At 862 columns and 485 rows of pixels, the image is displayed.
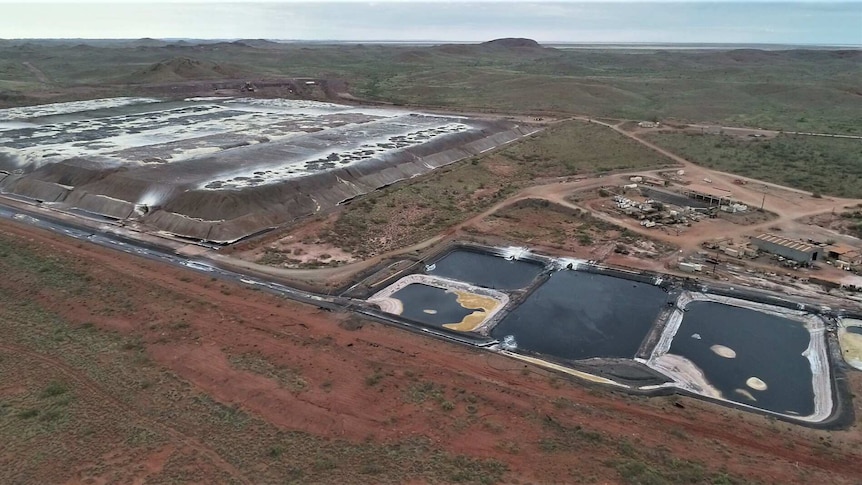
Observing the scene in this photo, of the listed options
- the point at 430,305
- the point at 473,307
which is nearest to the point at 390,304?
the point at 430,305

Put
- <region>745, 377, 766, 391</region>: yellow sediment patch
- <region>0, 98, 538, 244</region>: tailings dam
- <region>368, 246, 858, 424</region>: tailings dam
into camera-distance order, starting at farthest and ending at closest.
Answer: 1. <region>0, 98, 538, 244</region>: tailings dam
2. <region>368, 246, 858, 424</region>: tailings dam
3. <region>745, 377, 766, 391</region>: yellow sediment patch

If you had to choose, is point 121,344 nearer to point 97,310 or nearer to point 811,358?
point 97,310

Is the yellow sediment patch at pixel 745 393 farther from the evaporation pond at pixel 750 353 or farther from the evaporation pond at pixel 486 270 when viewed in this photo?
the evaporation pond at pixel 486 270

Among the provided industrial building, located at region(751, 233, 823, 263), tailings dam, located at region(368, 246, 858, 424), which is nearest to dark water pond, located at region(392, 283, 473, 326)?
tailings dam, located at region(368, 246, 858, 424)

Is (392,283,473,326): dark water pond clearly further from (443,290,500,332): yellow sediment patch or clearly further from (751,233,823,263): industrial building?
(751,233,823,263): industrial building

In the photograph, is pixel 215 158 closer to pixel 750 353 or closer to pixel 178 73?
pixel 750 353

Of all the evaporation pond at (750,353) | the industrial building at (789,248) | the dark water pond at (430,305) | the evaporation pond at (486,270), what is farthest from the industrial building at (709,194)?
the dark water pond at (430,305)
